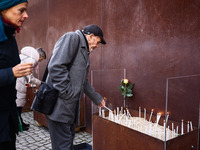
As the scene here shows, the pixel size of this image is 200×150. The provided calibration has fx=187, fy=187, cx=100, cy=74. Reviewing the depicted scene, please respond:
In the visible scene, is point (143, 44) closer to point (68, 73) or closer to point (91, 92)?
point (91, 92)

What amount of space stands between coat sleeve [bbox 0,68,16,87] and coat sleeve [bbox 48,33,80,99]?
29.6 inches

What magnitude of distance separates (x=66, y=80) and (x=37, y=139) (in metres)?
3.07

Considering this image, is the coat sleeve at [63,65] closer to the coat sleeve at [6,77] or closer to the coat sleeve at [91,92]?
the coat sleeve at [91,92]

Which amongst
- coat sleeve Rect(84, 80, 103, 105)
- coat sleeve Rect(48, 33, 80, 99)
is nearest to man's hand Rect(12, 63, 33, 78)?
coat sleeve Rect(48, 33, 80, 99)

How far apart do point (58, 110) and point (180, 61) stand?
2138mm

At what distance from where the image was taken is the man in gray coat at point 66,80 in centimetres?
218

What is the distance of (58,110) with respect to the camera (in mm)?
2230

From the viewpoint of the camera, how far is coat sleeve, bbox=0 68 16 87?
138 cm

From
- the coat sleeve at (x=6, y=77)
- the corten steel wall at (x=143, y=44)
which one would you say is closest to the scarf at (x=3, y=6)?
the coat sleeve at (x=6, y=77)

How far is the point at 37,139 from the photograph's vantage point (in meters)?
4.60

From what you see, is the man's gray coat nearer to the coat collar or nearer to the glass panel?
the coat collar

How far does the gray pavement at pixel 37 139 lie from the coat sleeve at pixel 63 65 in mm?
2459

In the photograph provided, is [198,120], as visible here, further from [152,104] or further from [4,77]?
[4,77]

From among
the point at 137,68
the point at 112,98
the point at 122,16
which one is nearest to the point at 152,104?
the point at 137,68
